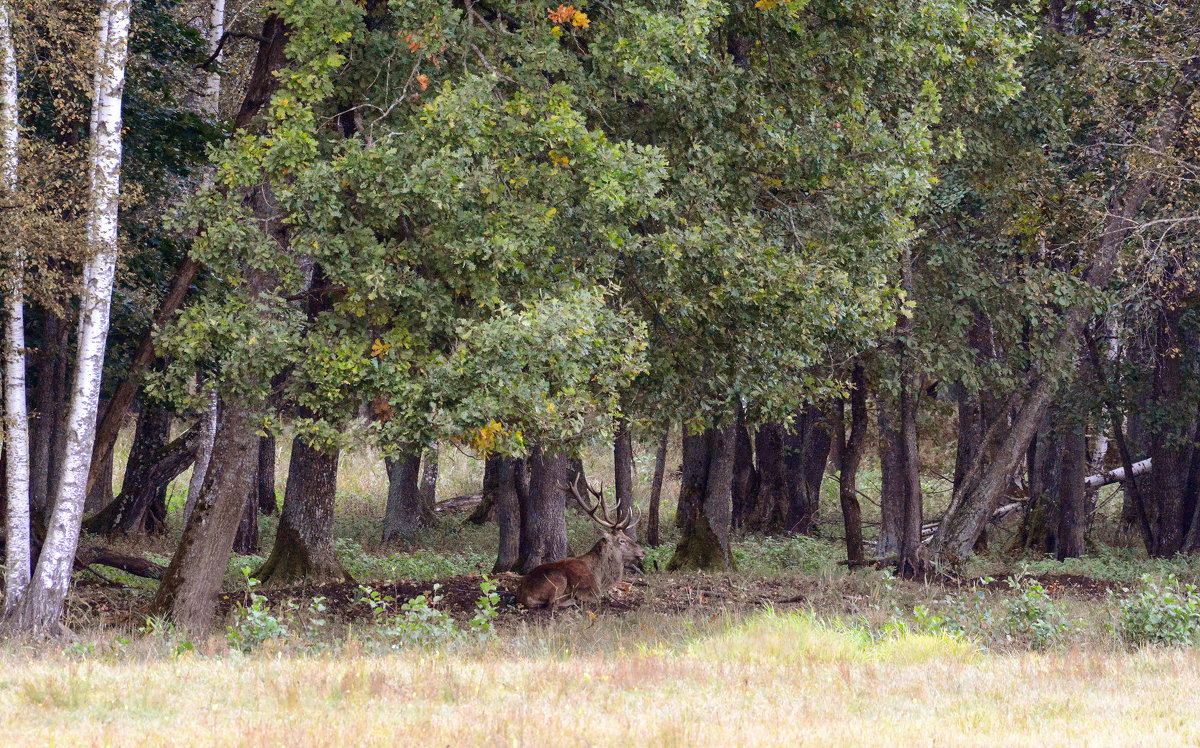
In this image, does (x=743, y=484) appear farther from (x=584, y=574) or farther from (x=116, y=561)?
(x=116, y=561)

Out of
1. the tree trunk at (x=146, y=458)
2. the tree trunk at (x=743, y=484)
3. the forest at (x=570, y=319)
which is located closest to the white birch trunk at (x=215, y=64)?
the forest at (x=570, y=319)

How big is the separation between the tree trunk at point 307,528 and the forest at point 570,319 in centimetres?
6

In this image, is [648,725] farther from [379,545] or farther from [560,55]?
[379,545]

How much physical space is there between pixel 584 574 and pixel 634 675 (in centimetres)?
607

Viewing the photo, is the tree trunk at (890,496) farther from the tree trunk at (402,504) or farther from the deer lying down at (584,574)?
the tree trunk at (402,504)

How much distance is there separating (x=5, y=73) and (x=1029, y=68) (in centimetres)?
1318

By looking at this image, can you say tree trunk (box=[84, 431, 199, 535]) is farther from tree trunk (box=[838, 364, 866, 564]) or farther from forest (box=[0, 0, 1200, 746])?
tree trunk (box=[838, 364, 866, 564])

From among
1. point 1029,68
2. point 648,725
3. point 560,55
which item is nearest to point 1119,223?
point 1029,68

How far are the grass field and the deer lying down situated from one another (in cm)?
38

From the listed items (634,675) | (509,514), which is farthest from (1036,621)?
(509,514)

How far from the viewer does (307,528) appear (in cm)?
1683

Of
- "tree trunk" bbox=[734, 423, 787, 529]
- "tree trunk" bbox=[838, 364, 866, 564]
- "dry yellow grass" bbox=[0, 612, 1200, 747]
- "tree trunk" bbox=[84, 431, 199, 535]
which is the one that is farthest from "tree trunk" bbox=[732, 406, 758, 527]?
"dry yellow grass" bbox=[0, 612, 1200, 747]

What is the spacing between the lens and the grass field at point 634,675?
663 cm

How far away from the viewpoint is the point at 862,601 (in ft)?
45.9
